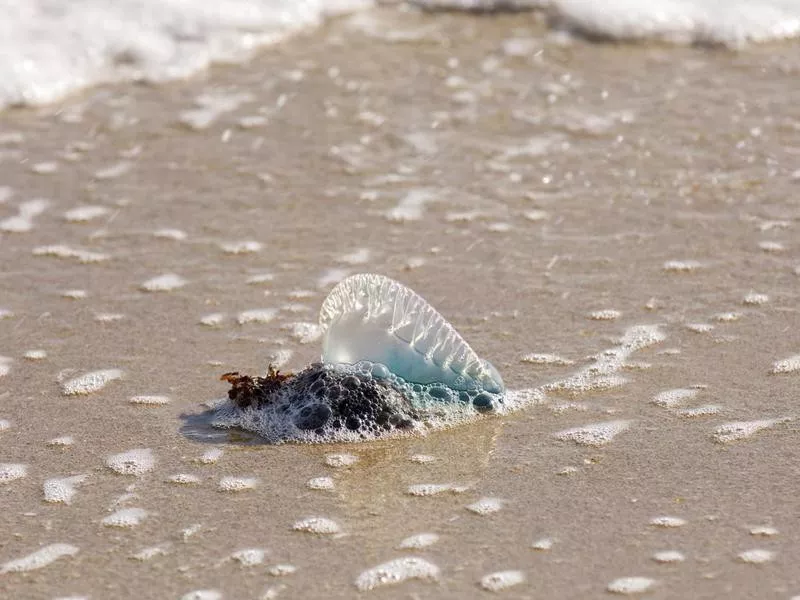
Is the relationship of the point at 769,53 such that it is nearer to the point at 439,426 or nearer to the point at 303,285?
the point at 303,285

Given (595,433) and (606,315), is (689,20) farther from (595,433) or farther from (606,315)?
(595,433)

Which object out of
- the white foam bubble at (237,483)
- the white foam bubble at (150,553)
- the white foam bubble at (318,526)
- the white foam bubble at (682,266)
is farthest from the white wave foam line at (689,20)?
the white foam bubble at (150,553)

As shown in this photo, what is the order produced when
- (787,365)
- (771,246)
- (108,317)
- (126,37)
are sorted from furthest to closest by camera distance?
(126,37)
(771,246)
(108,317)
(787,365)

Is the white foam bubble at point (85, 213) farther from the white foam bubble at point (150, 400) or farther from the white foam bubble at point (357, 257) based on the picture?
the white foam bubble at point (150, 400)

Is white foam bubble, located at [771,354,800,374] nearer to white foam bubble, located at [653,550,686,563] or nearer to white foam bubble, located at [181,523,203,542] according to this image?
white foam bubble, located at [653,550,686,563]

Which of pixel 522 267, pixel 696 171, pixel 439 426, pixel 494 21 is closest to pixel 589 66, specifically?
pixel 494 21

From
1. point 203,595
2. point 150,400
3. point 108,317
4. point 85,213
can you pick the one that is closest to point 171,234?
point 85,213

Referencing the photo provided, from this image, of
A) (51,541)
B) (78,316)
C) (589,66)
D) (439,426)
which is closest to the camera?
(51,541)

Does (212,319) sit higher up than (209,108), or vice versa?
(209,108)
